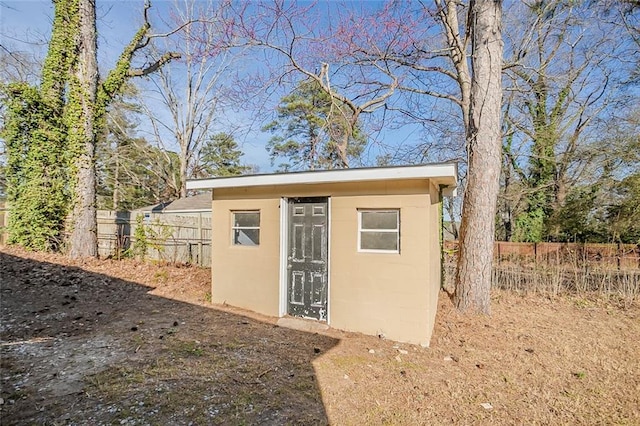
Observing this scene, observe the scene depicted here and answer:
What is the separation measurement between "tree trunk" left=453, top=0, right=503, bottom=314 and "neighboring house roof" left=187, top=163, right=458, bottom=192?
1.06 m

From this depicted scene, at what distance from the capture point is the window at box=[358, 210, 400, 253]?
4.79 meters

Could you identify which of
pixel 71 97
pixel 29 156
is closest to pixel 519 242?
pixel 71 97

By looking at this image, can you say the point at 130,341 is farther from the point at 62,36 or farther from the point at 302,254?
the point at 62,36

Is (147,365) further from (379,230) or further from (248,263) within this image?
(379,230)

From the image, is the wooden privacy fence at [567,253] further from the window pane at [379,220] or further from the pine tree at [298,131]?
the pine tree at [298,131]

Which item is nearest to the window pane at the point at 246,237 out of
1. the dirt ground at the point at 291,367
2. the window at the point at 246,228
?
the window at the point at 246,228

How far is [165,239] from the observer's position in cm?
976

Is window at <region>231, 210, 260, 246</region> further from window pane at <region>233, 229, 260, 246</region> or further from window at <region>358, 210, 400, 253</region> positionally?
window at <region>358, 210, 400, 253</region>

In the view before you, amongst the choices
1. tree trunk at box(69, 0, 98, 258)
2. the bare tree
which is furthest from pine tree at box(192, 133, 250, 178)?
tree trunk at box(69, 0, 98, 258)

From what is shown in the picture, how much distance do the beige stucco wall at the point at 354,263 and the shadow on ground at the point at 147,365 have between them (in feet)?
2.09

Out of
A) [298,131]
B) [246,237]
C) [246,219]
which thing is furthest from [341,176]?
[298,131]

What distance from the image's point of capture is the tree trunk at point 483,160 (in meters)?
5.83

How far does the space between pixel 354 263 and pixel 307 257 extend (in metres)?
0.86

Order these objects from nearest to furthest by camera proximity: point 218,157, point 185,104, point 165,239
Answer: point 165,239
point 185,104
point 218,157
